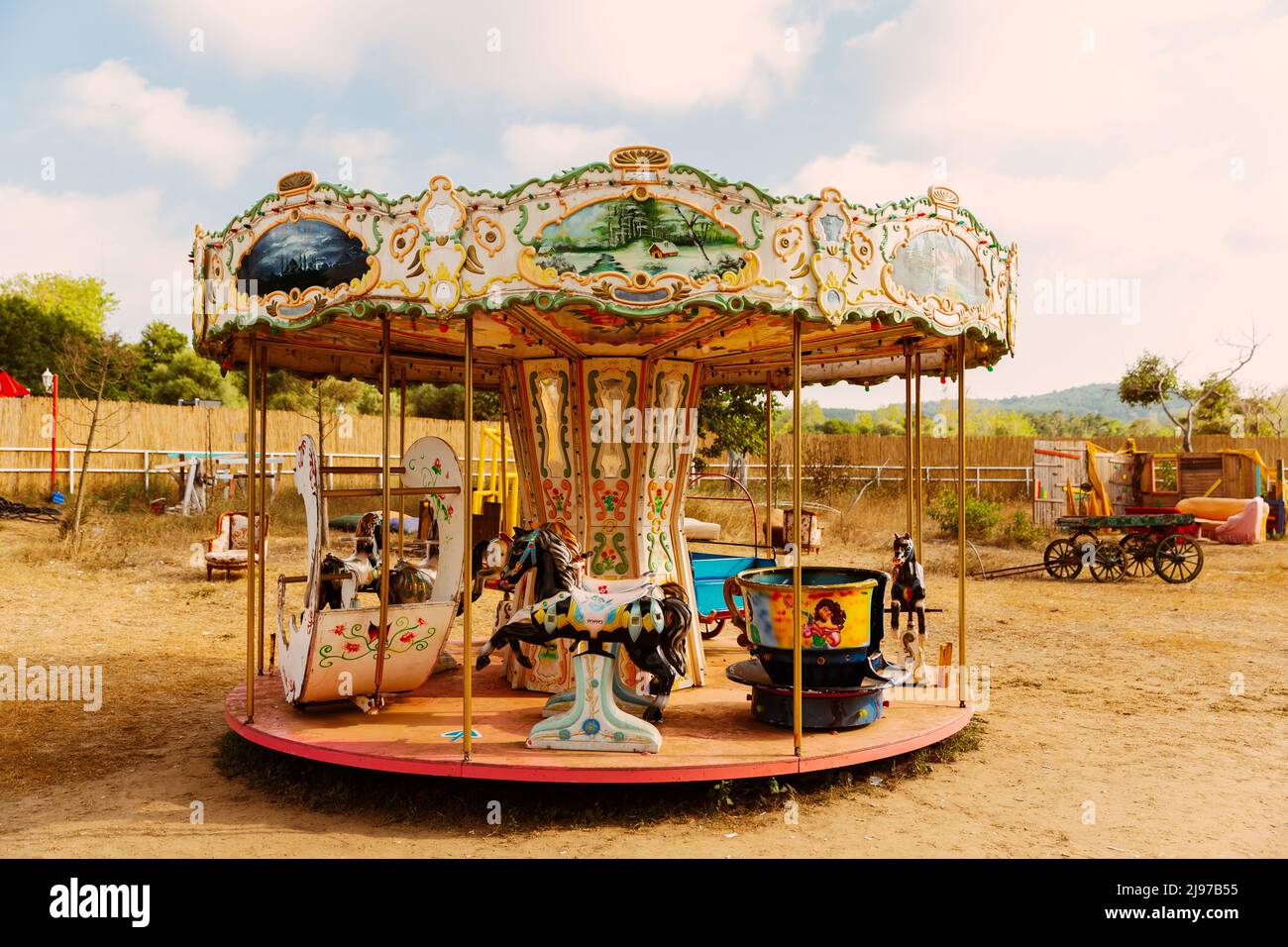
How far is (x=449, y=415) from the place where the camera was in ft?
122

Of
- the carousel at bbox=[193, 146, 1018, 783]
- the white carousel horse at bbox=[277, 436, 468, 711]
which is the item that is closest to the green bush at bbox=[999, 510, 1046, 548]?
the carousel at bbox=[193, 146, 1018, 783]

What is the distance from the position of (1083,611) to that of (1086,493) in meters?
6.60

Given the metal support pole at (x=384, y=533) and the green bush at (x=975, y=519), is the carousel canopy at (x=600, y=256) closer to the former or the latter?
the metal support pole at (x=384, y=533)

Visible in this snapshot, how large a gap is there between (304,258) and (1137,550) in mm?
15062

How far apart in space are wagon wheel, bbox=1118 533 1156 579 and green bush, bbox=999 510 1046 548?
3.52 m

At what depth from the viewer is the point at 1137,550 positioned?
16234 mm

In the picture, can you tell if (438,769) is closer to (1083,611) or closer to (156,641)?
(156,641)

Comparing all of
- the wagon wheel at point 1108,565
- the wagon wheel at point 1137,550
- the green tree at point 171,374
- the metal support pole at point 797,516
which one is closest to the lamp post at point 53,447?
the green tree at point 171,374

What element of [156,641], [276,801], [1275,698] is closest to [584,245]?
[276,801]

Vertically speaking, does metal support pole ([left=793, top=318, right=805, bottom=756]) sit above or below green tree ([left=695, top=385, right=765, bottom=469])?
below

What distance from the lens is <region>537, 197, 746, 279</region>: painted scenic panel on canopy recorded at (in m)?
5.09

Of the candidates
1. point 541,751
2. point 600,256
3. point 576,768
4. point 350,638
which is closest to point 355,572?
point 350,638

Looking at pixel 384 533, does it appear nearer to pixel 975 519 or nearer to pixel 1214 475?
pixel 975 519
